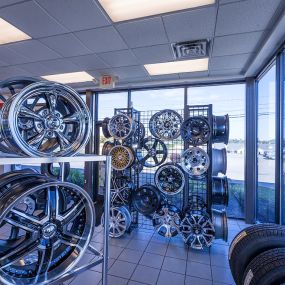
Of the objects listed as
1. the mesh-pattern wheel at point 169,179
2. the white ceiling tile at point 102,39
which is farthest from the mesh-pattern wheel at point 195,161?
the white ceiling tile at point 102,39

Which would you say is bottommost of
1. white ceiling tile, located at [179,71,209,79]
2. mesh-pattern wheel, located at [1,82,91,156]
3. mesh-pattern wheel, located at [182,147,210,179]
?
mesh-pattern wheel, located at [182,147,210,179]

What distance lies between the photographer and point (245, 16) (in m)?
2.22

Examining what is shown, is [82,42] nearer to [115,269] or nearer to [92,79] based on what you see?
[92,79]

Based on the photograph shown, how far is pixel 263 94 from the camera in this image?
3.77 metres

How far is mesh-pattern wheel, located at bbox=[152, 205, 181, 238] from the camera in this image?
3312mm

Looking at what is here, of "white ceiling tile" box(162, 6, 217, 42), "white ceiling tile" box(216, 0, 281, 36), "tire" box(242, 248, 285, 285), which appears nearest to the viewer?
"tire" box(242, 248, 285, 285)

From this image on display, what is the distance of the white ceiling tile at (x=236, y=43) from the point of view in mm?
2607

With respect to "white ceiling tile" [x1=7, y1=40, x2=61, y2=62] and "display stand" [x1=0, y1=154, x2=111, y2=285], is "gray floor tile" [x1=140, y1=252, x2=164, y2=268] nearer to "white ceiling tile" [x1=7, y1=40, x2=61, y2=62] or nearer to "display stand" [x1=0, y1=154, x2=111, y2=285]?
"display stand" [x1=0, y1=154, x2=111, y2=285]

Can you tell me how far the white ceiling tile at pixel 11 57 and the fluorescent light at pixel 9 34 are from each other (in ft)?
0.70

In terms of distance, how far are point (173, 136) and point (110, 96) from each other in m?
2.29

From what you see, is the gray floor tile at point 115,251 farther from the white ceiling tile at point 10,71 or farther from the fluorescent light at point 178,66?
the white ceiling tile at point 10,71

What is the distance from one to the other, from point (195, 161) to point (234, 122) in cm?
164

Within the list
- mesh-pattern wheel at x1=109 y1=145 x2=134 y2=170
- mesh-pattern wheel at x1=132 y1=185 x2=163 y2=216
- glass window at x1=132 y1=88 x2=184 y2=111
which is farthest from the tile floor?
glass window at x1=132 y1=88 x2=184 y2=111

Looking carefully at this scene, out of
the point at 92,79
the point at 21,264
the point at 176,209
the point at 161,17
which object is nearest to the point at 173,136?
the point at 176,209
